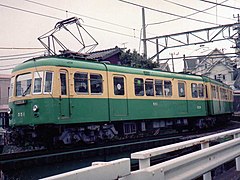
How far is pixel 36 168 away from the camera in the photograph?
5672 mm

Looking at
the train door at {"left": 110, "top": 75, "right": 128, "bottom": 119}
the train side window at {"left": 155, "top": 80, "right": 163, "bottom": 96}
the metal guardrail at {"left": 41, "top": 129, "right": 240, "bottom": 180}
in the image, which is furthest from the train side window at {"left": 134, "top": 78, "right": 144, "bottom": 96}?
the metal guardrail at {"left": 41, "top": 129, "right": 240, "bottom": 180}

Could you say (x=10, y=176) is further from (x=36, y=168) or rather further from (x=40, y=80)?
(x=40, y=80)

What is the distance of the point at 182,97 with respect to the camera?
1634cm

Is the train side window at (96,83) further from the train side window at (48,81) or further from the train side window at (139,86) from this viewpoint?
the train side window at (139,86)

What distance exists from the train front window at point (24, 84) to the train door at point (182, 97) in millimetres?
7901

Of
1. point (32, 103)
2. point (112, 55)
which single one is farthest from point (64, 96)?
point (112, 55)

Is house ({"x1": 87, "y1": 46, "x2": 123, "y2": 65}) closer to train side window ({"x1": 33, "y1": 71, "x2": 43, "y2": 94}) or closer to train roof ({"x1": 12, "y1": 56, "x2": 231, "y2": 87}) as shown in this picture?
train roof ({"x1": 12, "y1": 56, "x2": 231, "y2": 87})

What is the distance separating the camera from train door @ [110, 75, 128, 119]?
12.0m

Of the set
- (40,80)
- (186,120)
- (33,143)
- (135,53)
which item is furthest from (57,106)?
(135,53)

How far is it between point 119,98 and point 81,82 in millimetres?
1926

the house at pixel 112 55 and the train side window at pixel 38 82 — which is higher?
the house at pixel 112 55

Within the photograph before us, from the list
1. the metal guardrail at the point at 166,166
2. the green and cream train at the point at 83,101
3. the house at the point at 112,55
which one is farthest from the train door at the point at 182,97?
the house at the point at 112,55

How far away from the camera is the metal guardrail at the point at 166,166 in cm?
257

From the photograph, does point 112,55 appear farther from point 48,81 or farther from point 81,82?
point 48,81
